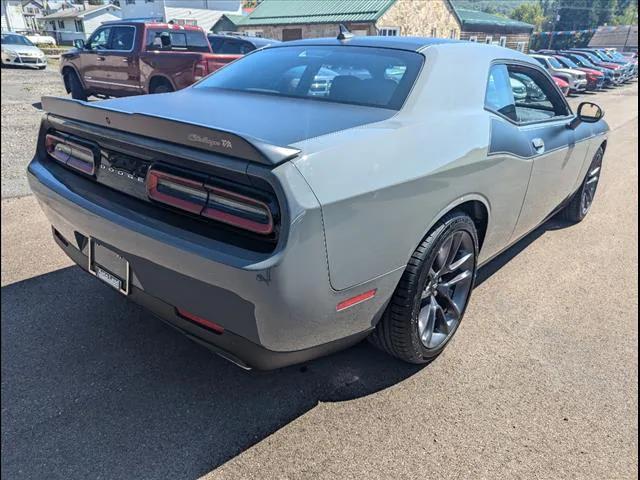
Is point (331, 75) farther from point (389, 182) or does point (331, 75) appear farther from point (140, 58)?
point (140, 58)

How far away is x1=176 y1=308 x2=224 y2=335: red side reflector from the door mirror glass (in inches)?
133

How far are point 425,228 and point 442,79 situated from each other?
0.89 meters

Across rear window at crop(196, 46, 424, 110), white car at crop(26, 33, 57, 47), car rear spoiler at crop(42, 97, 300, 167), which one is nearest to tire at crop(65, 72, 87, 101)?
white car at crop(26, 33, 57, 47)

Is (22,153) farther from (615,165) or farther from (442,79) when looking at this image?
(615,165)

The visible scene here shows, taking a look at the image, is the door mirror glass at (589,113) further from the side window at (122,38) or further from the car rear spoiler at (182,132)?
the side window at (122,38)

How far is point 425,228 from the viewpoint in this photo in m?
2.18

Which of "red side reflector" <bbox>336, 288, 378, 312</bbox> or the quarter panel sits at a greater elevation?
the quarter panel

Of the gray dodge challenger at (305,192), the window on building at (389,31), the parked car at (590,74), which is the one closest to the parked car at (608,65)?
the parked car at (590,74)

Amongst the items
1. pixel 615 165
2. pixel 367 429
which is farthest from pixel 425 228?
pixel 615 165

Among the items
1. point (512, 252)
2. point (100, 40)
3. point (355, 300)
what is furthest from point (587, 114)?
Result: point (100, 40)

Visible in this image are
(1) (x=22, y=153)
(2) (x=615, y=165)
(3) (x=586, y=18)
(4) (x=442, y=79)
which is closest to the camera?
(4) (x=442, y=79)

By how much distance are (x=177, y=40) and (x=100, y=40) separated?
1.69 meters

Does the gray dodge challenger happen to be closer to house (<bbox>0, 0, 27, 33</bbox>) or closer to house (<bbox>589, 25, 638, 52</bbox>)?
house (<bbox>0, 0, 27, 33</bbox>)

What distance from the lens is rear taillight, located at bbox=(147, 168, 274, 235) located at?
167cm
